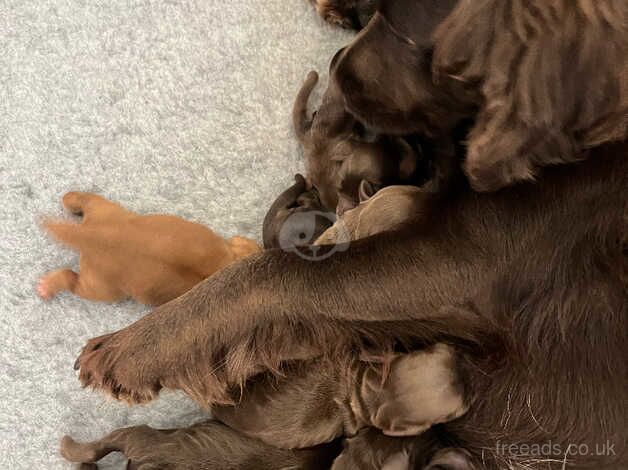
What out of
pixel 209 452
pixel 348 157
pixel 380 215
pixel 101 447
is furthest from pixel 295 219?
pixel 101 447

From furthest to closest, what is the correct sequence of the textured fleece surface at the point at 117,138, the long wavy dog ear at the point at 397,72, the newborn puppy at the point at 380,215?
the textured fleece surface at the point at 117,138
the newborn puppy at the point at 380,215
the long wavy dog ear at the point at 397,72

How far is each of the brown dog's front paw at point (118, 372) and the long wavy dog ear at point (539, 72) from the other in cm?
81

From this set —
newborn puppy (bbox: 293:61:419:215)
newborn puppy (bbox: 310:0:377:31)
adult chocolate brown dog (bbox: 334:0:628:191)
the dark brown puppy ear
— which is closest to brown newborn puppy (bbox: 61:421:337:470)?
the dark brown puppy ear

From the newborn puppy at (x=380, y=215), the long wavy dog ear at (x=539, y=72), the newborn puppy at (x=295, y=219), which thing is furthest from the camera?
the newborn puppy at (x=295, y=219)

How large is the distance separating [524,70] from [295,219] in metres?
0.73

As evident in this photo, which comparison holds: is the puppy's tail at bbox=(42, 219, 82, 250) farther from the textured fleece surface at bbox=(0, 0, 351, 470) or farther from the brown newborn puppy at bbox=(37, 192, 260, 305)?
the textured fleece surface at bbox=(0, 0, 351, 470)

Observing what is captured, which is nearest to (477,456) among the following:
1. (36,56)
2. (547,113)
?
(547,113)

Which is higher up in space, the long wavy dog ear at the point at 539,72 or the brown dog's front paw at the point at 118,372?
the long wavy dog ear at the point at 539,72

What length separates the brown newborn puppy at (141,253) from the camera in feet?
5.24

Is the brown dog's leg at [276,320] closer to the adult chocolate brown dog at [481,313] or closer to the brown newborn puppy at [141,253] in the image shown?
the adult chocolate brown dog at [481,313]

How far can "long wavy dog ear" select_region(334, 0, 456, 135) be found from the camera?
50.2 inches

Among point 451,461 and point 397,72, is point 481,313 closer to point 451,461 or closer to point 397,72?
point 451,461

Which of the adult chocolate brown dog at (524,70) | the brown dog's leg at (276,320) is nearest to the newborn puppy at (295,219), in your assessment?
the brown dog's leg at (276,320)

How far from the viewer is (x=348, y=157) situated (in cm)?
171
